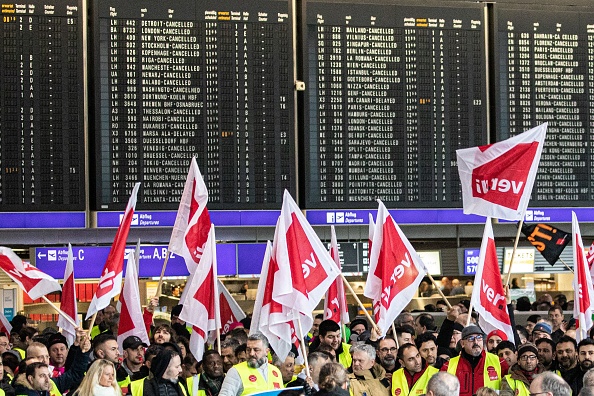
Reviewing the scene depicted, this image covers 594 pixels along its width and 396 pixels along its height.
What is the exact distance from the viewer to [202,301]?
10695 millimetres

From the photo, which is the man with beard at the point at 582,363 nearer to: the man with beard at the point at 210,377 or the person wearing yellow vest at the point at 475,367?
the person wearing yellow vest at the point at 475,367

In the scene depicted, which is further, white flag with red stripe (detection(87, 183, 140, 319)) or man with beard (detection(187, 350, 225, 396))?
white flag with red stripe (detection(87, 183, 140, 319))

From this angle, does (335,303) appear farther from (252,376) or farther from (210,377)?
A: (252,376)

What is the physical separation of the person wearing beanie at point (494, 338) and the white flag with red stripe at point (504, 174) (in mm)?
1178

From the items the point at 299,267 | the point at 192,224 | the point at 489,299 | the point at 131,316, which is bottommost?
the point at 131,316

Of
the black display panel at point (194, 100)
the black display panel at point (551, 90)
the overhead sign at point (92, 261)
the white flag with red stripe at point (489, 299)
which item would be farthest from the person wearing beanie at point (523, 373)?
the black display panel at point (551, 90)

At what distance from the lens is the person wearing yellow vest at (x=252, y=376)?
803cm

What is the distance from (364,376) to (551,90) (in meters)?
A: 8.31

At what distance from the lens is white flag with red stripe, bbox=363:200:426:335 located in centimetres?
1049

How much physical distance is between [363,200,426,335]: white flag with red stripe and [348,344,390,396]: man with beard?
5.06 feet

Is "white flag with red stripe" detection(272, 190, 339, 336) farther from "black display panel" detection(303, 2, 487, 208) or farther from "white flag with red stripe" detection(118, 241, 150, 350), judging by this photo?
"black display panel" detection(303, 2, 487, 208)

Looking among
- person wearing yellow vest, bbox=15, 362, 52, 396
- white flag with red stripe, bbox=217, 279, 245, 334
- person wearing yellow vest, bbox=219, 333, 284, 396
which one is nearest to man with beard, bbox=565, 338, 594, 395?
person wearing yellow vest, bbox=219, 333, 284, 396

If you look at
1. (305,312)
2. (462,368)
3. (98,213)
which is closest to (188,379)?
(305,312)

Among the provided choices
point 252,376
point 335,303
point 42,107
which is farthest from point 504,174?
point 42,107
